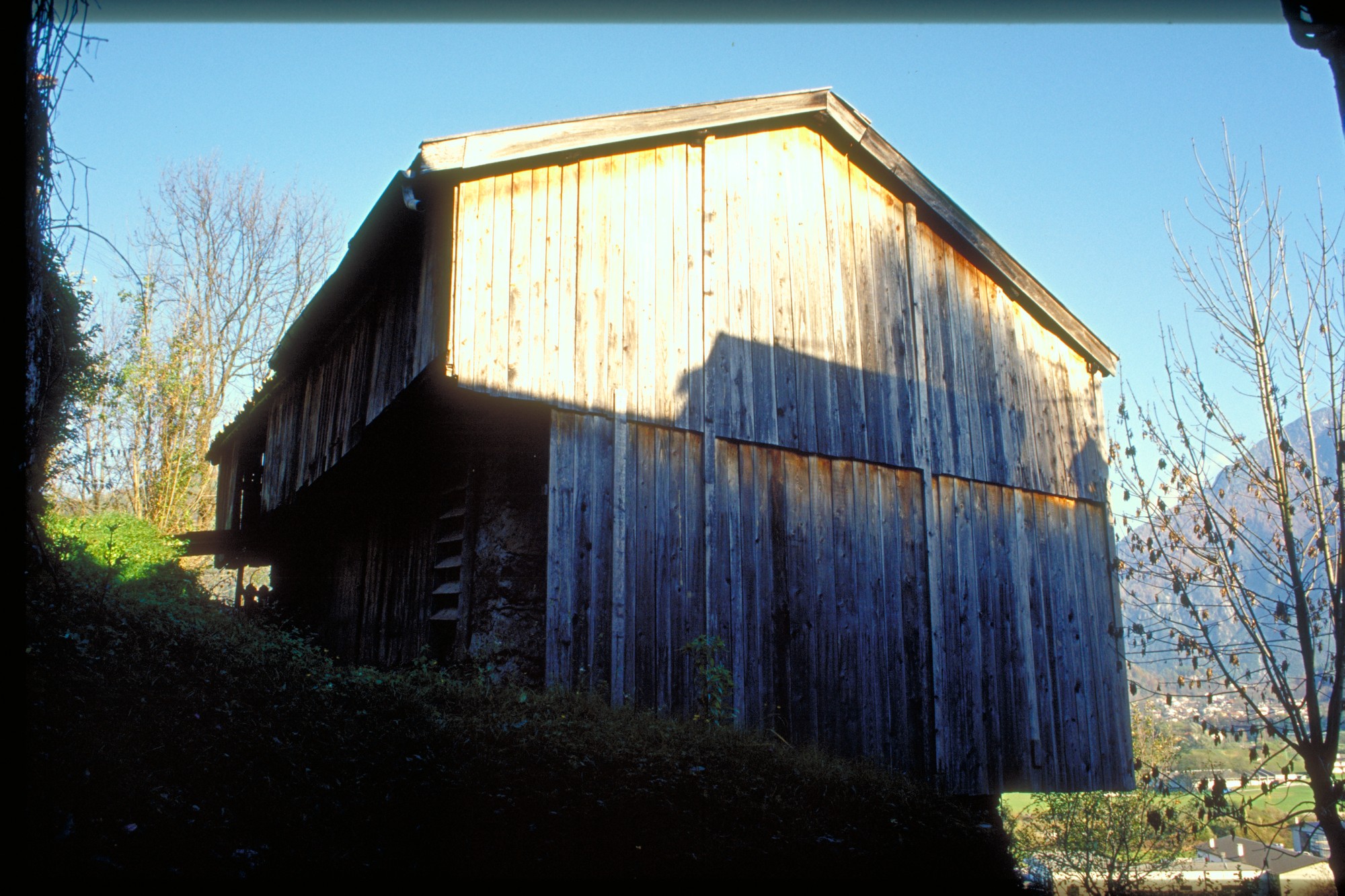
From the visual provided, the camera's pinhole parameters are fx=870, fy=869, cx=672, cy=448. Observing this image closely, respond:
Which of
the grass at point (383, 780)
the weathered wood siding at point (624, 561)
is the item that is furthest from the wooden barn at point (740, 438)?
the grass at point (383, 780)

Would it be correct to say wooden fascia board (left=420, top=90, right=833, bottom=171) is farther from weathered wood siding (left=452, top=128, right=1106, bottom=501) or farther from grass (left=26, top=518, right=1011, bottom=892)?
grass (left=26, top=518, right=1011, bottom=892)

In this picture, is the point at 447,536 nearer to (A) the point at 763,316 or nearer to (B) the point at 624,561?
(B) the point at 624,561

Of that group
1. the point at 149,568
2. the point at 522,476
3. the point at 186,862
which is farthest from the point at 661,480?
the point at 149,568

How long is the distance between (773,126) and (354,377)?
5899mm

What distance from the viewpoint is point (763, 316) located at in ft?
30.4

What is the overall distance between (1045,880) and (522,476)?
18.8 feet

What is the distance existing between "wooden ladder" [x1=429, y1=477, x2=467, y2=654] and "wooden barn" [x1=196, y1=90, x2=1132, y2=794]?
0.07 m

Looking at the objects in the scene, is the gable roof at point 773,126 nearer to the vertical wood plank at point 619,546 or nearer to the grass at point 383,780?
the vertical wood plank at point 619,546

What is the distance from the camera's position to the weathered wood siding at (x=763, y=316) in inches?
310

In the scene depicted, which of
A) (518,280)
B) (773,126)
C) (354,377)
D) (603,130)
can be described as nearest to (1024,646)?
(773,126)

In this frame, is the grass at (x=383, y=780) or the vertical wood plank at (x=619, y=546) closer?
the grass at (x=383, y=780)

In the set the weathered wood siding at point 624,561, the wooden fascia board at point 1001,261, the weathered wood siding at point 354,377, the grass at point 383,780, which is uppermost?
the wooden fascia board at point 1001,261

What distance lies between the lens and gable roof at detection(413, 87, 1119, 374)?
25.1ft

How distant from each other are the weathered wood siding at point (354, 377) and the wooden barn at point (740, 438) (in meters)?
0.08
